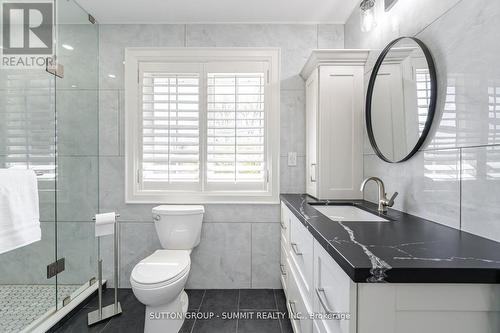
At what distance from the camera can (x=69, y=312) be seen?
184 centimetres

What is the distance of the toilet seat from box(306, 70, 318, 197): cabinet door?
1121mm

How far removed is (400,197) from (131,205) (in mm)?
2128

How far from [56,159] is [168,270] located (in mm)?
1234

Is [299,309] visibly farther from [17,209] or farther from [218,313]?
[17,209]

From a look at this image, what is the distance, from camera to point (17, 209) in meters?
1.36

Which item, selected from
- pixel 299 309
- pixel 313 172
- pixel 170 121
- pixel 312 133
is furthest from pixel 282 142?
pixel 299 309

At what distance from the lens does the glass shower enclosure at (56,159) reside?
5.63 ft

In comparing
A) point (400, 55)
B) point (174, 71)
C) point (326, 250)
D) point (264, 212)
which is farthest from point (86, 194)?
point (400, 55)

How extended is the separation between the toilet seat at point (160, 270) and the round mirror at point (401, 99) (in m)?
1.51

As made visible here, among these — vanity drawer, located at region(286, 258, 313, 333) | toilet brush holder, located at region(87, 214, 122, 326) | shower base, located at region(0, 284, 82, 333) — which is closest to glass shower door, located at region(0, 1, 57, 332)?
shower base, located at region(0, 284, 82, 333)

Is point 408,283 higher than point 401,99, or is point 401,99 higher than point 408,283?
point 401,99

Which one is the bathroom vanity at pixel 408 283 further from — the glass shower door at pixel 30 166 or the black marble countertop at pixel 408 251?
the glass shower door at pixel 30 166

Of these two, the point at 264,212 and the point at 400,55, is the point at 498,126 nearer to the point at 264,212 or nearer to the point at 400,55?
the point at 400,55

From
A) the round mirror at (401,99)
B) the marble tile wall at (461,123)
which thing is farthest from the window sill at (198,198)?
the marble tile wall at (461,123)
